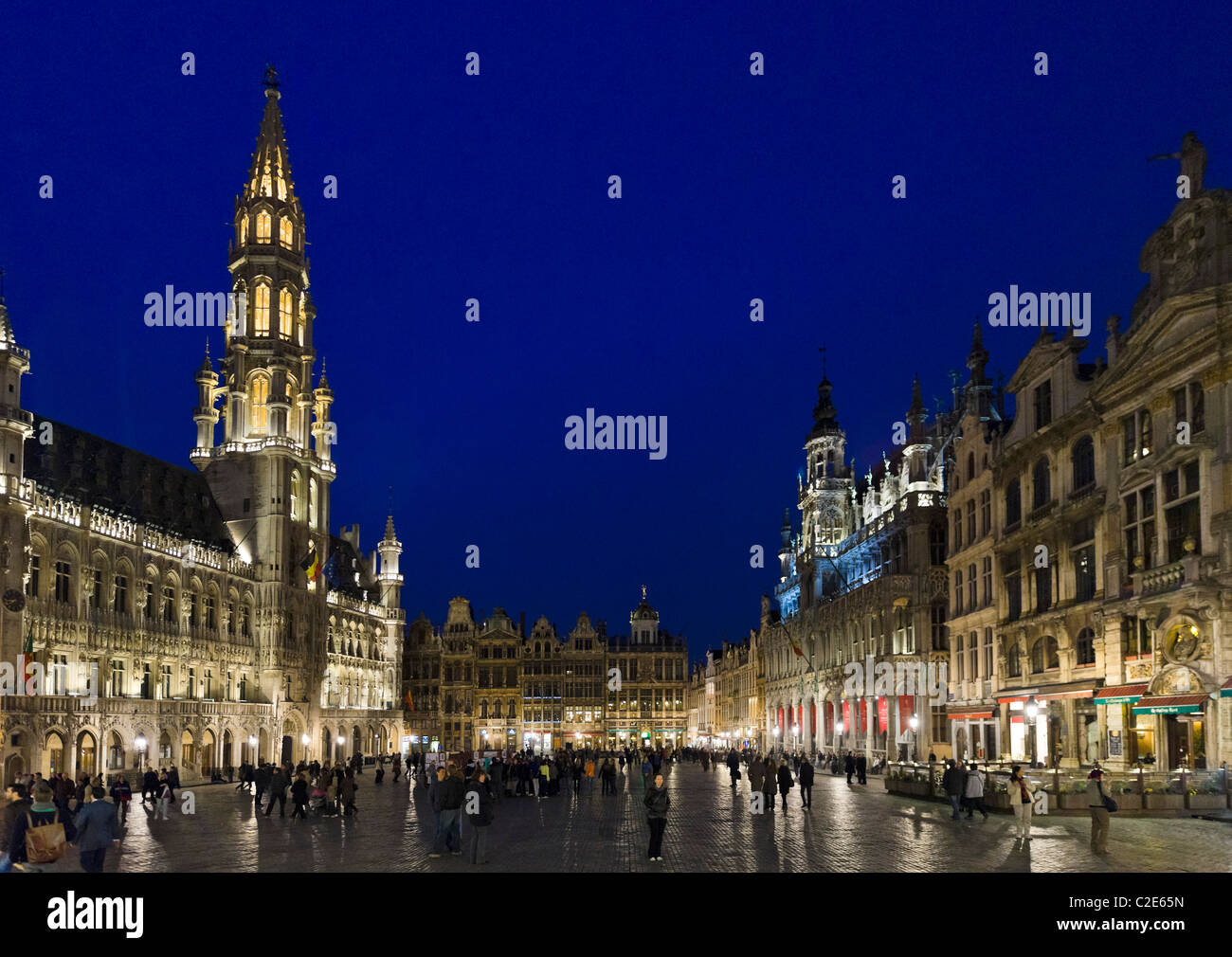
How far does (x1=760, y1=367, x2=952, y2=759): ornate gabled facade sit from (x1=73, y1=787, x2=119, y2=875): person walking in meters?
50.7

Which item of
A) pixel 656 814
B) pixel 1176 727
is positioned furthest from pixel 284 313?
pixel 656 814

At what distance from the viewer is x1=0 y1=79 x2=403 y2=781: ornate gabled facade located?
189 ft

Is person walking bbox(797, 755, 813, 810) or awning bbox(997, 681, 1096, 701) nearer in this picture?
person walking bbox(797, 755, 813, 810)

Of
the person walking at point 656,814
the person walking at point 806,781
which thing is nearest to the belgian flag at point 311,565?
the person walking at point 806,781

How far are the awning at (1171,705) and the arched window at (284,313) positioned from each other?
70.7 m

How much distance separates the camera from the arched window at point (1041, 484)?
46688 mm

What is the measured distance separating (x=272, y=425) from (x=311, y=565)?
34.6 feet

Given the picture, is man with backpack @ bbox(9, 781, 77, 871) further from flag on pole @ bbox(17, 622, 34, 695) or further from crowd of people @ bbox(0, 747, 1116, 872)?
flag on pole @ bbox(17, 622, 34, 695)

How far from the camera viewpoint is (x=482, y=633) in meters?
134

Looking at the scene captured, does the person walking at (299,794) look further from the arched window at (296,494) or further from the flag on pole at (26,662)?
the arched window at (296,494)

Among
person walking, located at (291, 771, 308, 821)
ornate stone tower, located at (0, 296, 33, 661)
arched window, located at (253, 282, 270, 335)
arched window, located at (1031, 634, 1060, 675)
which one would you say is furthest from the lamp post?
arched window, located at (253, 282, 270, 335)

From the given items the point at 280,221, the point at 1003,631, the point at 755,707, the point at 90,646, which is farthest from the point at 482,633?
the point at 1003,631
